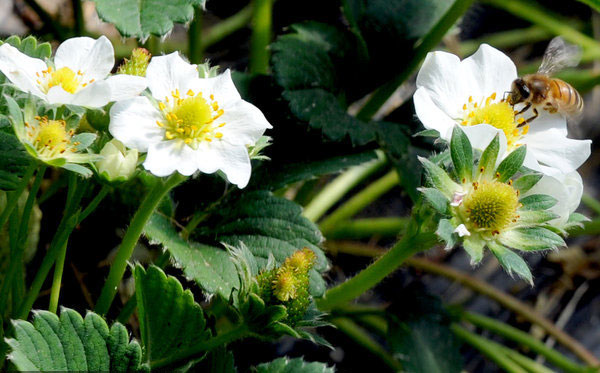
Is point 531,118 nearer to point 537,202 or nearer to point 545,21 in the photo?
point 537,202

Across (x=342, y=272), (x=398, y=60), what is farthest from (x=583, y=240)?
(x=398, y=60)

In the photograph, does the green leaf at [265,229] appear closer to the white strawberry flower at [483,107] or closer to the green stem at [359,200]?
the white strawberry flower at [483,107]

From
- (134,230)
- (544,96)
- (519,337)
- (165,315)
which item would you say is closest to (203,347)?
(165,315)

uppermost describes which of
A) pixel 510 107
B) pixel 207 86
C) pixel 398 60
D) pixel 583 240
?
pixel 207 86

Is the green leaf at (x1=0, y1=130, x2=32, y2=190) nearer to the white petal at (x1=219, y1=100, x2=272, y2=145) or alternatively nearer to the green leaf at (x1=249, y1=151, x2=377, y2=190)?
the white petal at (x1=219, y1=100, x2=272, y2=145)

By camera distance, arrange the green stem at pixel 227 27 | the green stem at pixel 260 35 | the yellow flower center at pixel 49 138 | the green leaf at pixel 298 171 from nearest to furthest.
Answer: the yellow flower center at pixel 49 138
the green leaf at pixel 298 171
the green stem at pixel 260 35
the green stem at pixel 227 27

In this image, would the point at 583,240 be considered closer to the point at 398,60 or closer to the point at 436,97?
the point at 398,60

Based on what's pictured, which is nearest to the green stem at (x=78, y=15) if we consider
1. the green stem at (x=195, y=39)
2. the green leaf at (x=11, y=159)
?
the green stem at (x=195, y=39)
